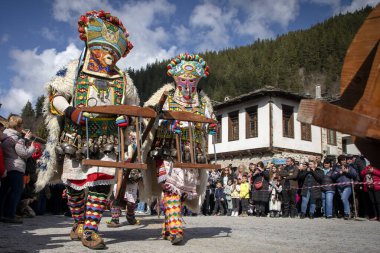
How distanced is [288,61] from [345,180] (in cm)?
7533

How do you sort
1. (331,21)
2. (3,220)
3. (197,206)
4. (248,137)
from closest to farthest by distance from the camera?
1. (197,206)
2. (3,220)
3. (248,137)
4. (331,21)

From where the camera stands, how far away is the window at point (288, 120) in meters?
27.5

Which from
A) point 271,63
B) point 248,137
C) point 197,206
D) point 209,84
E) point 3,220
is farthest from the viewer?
point 271,63

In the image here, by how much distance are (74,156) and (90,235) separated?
0.92 meters

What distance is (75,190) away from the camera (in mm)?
4668

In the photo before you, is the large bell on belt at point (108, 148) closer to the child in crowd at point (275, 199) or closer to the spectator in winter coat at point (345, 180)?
the spectator in winter coat at point (345, 180)

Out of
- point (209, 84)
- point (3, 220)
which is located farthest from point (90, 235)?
point (209, 84)

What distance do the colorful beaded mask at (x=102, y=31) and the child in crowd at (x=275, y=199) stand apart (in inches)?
358

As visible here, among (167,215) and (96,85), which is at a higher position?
(96,85)

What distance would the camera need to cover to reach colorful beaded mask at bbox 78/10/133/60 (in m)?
4.75

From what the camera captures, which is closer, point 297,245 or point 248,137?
point 297,245

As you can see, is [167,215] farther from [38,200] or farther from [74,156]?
[38,200]

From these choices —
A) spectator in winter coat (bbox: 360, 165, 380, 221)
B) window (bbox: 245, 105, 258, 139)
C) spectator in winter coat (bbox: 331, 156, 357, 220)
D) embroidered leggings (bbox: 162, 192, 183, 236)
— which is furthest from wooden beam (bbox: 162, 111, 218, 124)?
window (bbox: 245, 105, 258, 139)

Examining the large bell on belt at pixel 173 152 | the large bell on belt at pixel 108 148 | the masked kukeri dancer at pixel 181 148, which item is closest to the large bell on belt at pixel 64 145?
the large bell on belt at pixel 108 148
